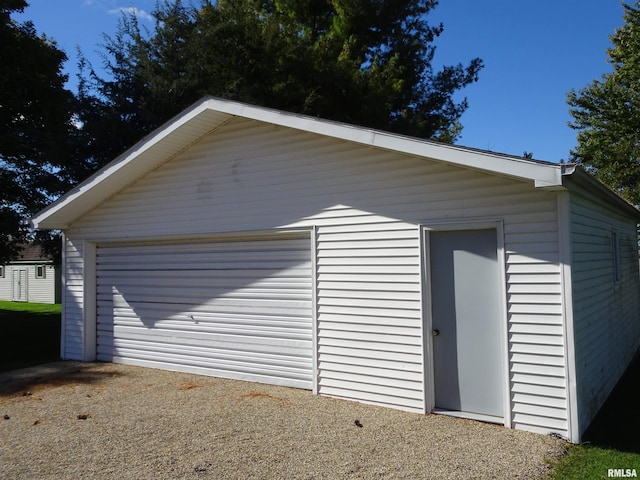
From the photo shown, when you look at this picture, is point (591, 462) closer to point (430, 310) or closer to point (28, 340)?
point (430, 310)

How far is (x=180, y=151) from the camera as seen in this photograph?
8.43m

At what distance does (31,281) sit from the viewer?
2845 cm

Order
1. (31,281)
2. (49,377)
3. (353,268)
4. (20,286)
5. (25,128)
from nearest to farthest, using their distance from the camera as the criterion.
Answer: (353,268), (49,377), (25,128), (31,281), (20,286)

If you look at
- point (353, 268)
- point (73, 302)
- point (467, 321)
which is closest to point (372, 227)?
point (353, 268)

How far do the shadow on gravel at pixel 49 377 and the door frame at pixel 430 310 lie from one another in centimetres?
520

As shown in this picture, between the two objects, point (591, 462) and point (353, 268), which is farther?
point (353, 268)

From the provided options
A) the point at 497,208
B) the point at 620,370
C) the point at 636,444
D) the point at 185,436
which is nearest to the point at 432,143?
the point at 497,208

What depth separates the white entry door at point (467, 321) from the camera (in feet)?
18.6

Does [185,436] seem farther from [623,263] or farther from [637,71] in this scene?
Result: [637,71]

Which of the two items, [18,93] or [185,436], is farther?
[18,93]

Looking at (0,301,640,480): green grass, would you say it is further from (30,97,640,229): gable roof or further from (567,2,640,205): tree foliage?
(567,2,640,205): tree foliage

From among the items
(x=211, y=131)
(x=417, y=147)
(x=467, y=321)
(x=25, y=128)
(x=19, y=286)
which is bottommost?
(x=19, y=286)

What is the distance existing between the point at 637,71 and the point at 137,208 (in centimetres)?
2018

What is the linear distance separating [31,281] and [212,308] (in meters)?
24.9
